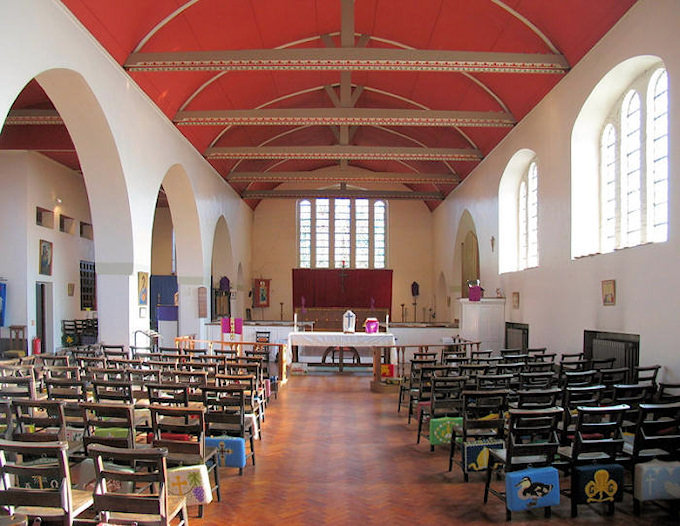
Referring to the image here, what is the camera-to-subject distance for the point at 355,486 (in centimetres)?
512

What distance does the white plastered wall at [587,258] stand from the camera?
6914mm

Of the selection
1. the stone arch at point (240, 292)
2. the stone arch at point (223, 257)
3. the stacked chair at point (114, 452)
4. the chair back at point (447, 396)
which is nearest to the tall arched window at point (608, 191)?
the chair back at point (447, 396)

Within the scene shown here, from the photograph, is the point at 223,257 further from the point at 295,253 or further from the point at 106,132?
the point at 106,132

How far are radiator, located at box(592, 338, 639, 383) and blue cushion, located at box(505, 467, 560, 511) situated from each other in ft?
12.1

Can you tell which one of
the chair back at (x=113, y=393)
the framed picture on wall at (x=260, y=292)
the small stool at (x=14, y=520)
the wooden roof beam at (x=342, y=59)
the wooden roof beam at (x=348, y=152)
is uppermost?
the wooden roof beam at (x=342, y=59)

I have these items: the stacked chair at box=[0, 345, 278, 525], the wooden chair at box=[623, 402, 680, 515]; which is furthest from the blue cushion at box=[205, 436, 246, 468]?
the wooden chair at box=[623, 402, 680, 515]

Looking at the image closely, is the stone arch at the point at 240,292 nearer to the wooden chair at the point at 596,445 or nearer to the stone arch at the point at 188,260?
the stone arch at the point at 188,260

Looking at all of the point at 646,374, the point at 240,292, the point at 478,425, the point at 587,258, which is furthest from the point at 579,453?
the point at 240,292

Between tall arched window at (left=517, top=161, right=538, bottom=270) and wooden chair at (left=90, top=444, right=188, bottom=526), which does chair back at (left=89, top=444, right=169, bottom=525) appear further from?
tall arched window at (left=517, top=161, right=538, bottom=270)

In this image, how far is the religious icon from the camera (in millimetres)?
10617

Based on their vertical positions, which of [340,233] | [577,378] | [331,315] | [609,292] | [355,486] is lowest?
[355,486]

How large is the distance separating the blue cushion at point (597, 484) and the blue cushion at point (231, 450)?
2.87m

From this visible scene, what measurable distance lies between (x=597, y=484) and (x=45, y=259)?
14010 mm

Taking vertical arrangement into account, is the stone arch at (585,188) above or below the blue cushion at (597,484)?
above
